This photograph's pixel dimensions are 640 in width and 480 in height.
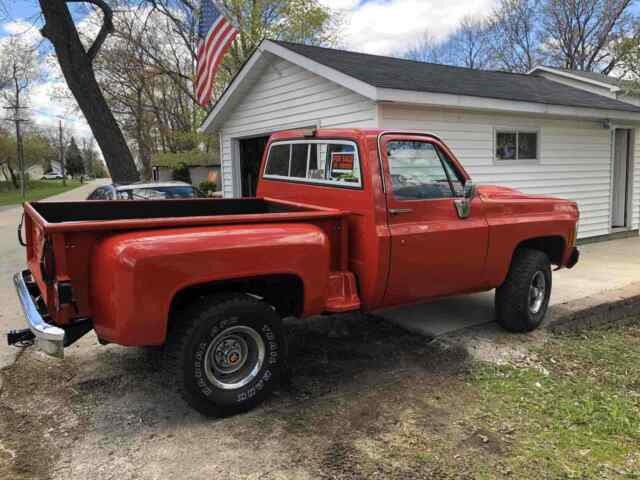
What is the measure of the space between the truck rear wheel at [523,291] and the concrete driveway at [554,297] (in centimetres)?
42

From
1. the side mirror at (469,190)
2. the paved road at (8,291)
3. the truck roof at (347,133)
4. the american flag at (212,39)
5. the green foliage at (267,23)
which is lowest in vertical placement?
the paved road at (8,291)

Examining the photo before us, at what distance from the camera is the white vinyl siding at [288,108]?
8422 mm

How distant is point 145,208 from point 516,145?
23.8 ft

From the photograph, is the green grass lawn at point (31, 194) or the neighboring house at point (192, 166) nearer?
the neighboring house at point (192, 166)

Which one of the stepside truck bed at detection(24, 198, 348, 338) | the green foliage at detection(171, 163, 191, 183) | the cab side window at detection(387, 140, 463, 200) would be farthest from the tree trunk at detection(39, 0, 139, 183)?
the green foliage at detection(171, 163, 191, 183)

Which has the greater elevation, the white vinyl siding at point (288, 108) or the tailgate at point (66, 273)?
the white vinyl siding at point (288, 108)

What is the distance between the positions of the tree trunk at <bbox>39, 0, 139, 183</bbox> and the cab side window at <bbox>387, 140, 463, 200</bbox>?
37.3 feet

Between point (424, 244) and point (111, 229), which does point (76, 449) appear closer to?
point (111, 229)

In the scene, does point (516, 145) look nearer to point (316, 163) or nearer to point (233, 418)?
A: point (316, 163)

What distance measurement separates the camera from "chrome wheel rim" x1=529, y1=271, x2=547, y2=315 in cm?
539

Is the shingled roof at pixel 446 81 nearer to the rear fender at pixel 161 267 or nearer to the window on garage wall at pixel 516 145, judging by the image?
the window on garage wall at pixel 516 145

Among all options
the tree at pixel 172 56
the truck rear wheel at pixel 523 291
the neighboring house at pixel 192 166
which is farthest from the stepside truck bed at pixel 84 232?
the neighboring house at pixel 192 166

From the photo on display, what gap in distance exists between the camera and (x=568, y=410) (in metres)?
3.79

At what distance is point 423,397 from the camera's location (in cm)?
402
